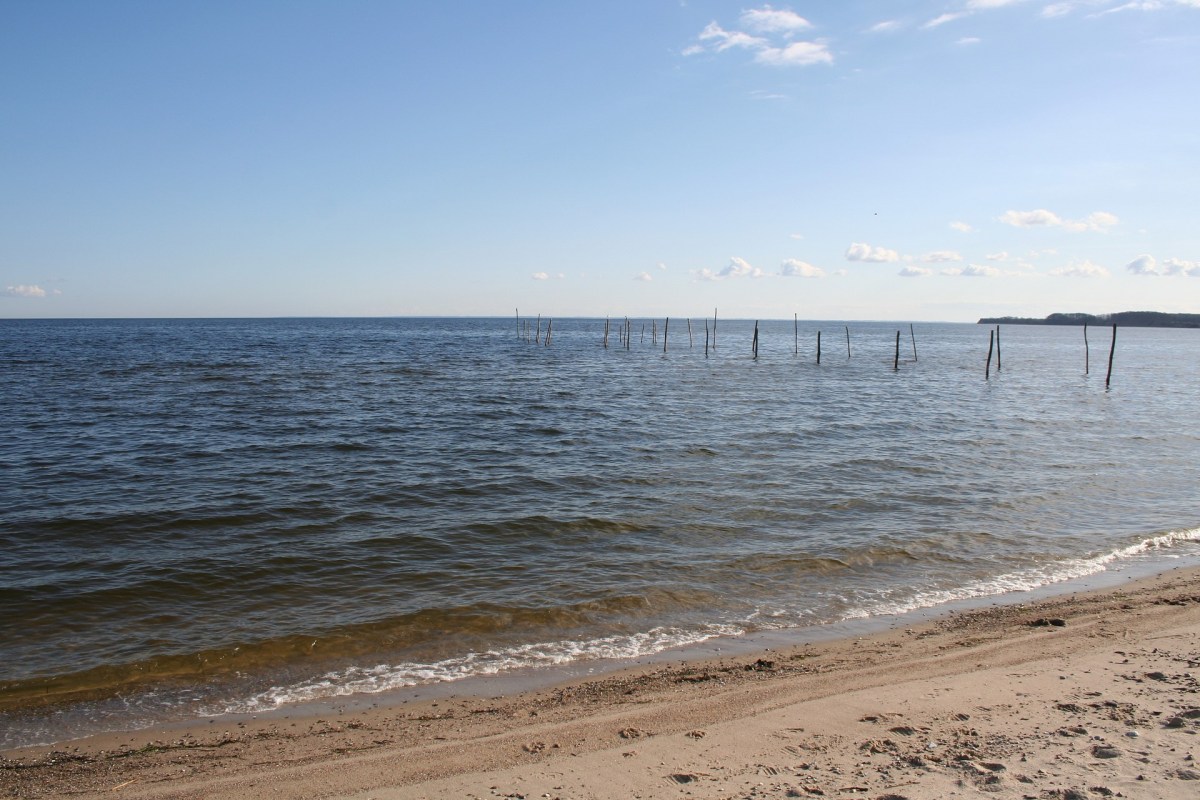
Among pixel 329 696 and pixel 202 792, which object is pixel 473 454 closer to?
pixel 329 696

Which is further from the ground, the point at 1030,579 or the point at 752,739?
the point at 752,739


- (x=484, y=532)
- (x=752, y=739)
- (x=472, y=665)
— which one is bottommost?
(x=472, y=665)

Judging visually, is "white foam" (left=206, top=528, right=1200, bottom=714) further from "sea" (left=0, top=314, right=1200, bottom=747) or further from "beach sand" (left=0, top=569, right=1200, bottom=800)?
"beach sand" (left=0, top=569, right=1200, bottom=800)

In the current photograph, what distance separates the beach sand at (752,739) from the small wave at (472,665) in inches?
17.5

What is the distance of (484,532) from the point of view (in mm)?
12070

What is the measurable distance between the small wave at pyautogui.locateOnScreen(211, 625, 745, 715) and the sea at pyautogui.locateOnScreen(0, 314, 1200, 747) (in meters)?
0.04

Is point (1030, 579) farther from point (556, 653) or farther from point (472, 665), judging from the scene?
point (472, 665)

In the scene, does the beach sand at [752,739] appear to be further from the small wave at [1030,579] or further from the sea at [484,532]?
the small wave at [1030,579]

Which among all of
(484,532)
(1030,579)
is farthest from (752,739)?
(484,532)

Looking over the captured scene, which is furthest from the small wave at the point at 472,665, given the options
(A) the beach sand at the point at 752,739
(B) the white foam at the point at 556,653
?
(A) the beach sand at the point at 752,739

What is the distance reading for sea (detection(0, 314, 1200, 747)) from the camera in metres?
7.77

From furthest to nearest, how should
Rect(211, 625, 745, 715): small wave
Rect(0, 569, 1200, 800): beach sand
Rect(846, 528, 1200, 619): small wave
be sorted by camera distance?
Rect(846, 528, 1200, 619): small wave
Rect(211, 625, 745, 715): small wave
Rect(0, 569, 1200, 800): beach sand

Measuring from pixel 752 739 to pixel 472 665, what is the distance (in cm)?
316

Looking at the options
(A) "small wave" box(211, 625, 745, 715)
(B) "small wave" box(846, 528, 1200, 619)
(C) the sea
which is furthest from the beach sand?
(B) "small wave" box(846, 528, 1200, 619)
